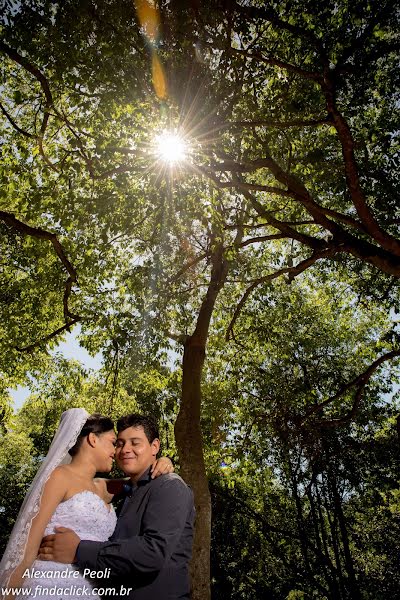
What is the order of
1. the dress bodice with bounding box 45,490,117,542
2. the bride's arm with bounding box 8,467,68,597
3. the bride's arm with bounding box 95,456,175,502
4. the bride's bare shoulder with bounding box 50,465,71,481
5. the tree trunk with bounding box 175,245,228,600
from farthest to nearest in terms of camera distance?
the tree trunk with bounding box 175,245,228,600, the bride's arm with bounding box 95,456,175,502, the bride's bare shoulder with bounding box 50,465,71,481, the dress bodice with bounding box 45,490,117,542, the bride's arm with bounding box 8,467,68,597

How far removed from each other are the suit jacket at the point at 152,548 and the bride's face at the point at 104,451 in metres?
0.71

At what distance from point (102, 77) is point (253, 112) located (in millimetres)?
3029

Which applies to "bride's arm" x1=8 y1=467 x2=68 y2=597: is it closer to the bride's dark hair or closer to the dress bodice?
the dress bodice

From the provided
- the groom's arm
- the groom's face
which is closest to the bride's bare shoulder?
the groom's face

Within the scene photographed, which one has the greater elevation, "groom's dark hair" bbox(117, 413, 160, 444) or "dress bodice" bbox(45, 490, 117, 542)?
"groom's dark hair" bbox(117, 413, 160, 444)

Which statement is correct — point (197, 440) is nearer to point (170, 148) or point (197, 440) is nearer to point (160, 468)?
point (160, 468)

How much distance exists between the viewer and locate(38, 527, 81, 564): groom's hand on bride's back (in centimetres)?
254

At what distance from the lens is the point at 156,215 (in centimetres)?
998

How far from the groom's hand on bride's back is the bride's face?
33.2 inches

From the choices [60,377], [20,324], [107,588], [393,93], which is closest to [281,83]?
[393,93]

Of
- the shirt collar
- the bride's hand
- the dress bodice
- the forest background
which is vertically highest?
the forest background

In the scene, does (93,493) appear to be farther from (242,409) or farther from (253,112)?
(242,409)

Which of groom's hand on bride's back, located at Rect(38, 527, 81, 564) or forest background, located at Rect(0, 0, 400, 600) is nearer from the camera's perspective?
groom's hand on bride's back, located at Rect(38, 527, 81, 564)

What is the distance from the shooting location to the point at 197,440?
812cm
